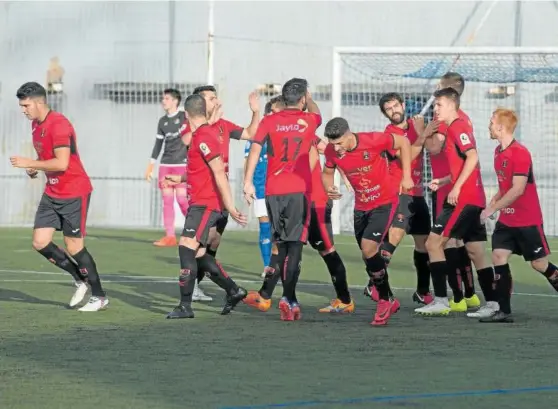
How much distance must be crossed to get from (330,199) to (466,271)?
4.63 ft

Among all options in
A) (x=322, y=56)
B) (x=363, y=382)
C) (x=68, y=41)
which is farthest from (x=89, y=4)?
(x=363, y=382)

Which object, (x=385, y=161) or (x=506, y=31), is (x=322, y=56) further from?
(x=385, y=161)

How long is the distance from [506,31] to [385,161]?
47.1 feet

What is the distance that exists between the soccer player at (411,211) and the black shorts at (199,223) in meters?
1.86

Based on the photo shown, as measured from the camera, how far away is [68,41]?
2564 cm

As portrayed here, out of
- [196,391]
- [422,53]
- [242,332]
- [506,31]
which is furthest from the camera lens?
[506,31]

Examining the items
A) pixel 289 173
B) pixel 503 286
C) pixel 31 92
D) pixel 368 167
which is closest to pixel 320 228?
pixel 289 173

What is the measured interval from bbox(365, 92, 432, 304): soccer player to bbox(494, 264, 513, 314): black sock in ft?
4.83

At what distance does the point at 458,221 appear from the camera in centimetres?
1101

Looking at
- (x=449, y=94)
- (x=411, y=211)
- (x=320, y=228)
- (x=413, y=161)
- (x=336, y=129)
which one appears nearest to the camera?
(x=336, y=129)

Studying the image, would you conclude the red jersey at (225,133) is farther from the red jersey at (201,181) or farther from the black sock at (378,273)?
the black sock at (378,273)

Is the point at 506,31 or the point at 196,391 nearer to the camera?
the point at 196,391

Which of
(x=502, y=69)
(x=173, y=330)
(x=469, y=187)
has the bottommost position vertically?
(x=173, y=330)

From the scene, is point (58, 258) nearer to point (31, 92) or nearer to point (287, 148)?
point (31, 92)
